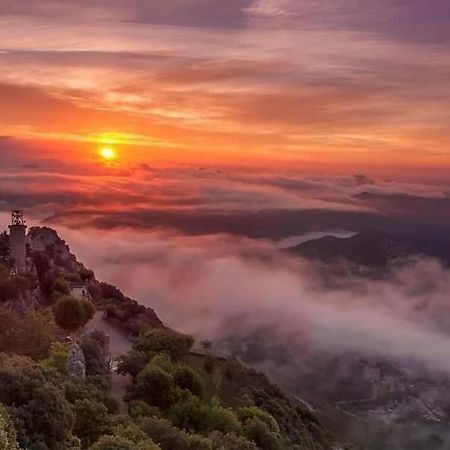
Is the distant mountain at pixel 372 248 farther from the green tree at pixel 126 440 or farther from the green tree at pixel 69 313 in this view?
the green tree at pixel 126 440

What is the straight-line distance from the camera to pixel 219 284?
148750 millimetres

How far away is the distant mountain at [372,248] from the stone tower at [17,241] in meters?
138

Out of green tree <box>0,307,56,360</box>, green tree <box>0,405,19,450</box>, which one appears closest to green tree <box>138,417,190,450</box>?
green tree <box>0,405,19,450</box>

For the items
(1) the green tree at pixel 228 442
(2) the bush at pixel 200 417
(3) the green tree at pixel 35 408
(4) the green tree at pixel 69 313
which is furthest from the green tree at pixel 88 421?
(4) the green tree at pixel 69 313

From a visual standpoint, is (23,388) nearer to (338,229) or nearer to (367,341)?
(367,341)

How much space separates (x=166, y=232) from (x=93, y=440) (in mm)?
139118

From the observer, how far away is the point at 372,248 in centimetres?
18312

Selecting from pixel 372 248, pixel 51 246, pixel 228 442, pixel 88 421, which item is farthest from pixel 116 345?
pixel 372 248

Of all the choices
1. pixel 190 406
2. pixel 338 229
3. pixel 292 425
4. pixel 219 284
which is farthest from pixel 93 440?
pixel 338 229

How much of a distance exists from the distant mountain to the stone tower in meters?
138

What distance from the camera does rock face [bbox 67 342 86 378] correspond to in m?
26.2

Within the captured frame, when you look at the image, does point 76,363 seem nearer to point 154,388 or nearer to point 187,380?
point 154,388

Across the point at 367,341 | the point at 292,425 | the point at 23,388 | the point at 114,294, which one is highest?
the point at 23,388

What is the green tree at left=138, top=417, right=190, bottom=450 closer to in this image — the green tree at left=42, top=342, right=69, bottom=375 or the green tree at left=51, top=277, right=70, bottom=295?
the green tree at left=42, top=342, right=69, bottom=375
